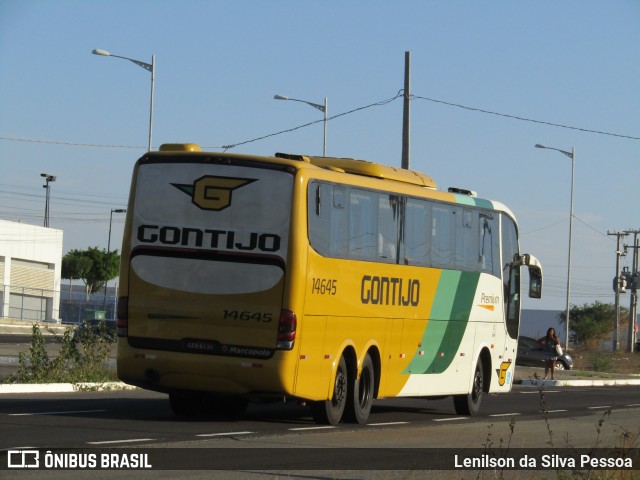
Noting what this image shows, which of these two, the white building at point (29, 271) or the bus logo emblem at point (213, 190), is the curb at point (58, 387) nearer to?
the bus logo emblem at point (213, 190)

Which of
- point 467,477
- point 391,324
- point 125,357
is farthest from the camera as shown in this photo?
point 391,324

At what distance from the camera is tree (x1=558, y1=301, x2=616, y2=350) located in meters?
110

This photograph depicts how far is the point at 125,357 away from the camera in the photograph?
1823 cm

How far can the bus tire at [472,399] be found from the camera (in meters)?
23.8

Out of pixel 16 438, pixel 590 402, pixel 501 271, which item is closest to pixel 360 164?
pixel 501 271

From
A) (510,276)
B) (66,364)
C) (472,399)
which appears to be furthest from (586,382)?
(66,364)

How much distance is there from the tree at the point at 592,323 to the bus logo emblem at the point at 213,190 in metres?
88.7

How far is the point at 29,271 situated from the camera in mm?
86125

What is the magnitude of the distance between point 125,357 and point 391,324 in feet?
14.9

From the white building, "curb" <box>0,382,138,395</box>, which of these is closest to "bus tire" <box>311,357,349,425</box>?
"curb" <box>0,382,138,395</box>

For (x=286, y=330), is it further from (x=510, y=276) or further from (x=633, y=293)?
(x=633, y=293)

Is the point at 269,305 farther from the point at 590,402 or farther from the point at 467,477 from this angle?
the point at 590,402

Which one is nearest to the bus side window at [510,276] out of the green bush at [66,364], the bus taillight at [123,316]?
the green bush at [66,364]

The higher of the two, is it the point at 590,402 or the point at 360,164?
the point at 360,164
